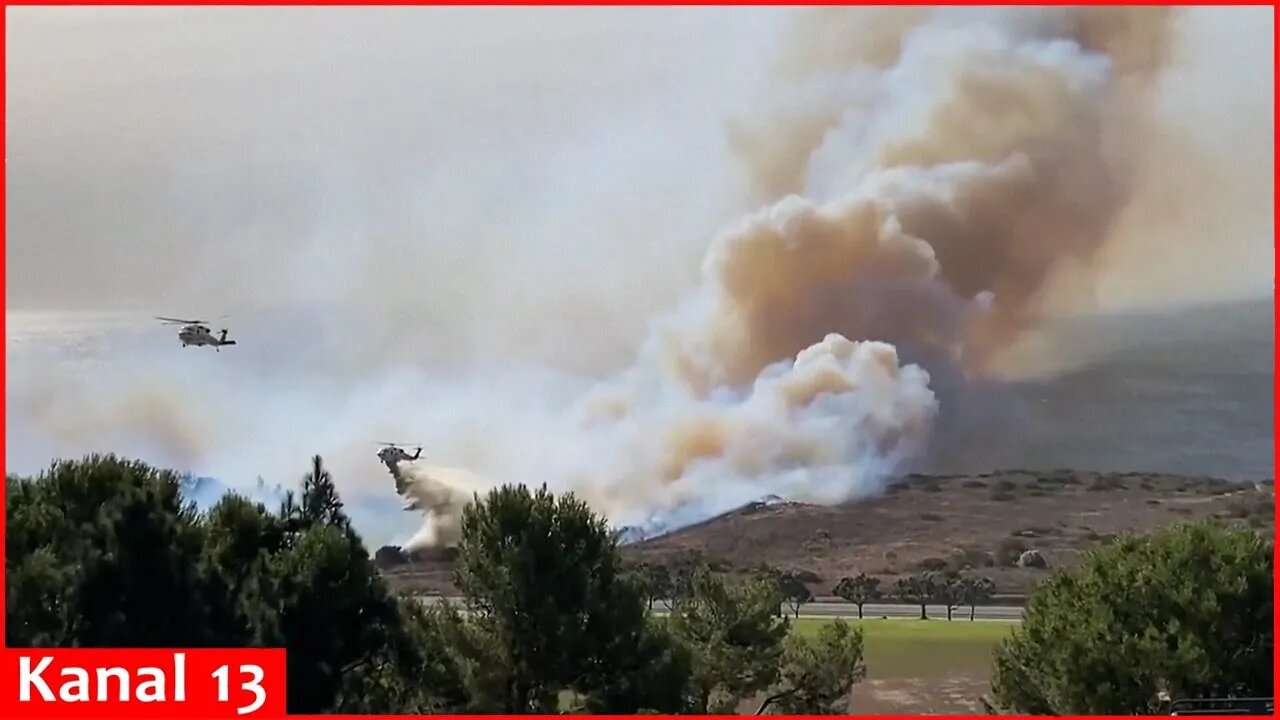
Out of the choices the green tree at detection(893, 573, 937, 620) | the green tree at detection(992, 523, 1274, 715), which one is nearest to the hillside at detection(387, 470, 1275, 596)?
the green tree at detection(893, 573, 937, 620)

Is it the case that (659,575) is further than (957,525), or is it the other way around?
(957,525)

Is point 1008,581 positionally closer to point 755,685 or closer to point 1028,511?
point 1028,511

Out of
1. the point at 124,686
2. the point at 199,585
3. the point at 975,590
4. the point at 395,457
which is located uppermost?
the point at 395,457

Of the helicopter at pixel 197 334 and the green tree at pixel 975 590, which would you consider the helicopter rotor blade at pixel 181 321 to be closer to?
the helicopter at pixel 197 334

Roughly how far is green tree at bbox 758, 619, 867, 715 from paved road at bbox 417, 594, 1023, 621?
1107 centimetres

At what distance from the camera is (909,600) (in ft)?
125

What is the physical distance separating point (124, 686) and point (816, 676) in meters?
11.2

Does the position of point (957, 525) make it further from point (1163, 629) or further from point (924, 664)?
point (1163, 629)

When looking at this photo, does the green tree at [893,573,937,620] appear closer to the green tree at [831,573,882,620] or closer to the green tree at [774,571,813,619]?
the green tree at [831,573,882,620]

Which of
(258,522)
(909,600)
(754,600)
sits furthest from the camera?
(909,600)

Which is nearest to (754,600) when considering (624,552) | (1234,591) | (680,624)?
(680,624)

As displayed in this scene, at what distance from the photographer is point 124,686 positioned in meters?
18.5

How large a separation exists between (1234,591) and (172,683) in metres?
15.6

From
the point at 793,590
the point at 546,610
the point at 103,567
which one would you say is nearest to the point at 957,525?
the point at 793,590
